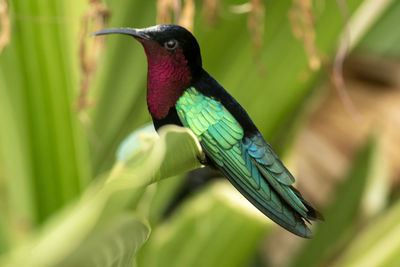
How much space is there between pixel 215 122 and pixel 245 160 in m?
0.03

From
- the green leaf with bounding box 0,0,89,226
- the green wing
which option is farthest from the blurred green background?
the green wing

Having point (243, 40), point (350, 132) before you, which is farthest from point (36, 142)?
point (350, 132)

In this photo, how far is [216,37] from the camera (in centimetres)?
60

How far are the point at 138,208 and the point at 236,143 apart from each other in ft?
0.17

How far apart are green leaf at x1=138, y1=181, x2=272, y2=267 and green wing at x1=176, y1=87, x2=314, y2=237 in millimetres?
362

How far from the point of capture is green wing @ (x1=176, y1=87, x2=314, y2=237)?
0.20 m

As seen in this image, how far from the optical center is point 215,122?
0.24 meters

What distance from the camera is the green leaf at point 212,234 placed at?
0.63 meters

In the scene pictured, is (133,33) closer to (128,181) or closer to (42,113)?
(128,181)

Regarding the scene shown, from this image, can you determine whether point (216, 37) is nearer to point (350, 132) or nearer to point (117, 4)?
point (117, 4)

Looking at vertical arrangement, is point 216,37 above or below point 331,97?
above

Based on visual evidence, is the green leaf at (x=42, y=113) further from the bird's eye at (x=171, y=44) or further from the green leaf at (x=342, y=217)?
the green leaf at (x=342, y=217)

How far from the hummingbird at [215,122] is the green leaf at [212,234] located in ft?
1.20

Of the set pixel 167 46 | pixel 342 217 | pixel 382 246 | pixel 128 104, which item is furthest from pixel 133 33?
pixel 342 217
